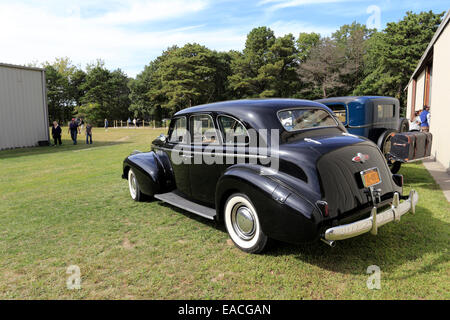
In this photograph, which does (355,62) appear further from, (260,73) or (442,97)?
(442,97)

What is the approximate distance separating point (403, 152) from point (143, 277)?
5386 millimetres

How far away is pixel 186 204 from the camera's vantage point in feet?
14.7

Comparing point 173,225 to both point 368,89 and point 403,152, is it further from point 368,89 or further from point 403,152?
point 368,89

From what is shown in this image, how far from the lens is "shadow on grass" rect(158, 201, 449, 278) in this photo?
127 inches

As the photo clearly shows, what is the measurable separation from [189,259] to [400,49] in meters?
44.5

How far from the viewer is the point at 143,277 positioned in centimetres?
314

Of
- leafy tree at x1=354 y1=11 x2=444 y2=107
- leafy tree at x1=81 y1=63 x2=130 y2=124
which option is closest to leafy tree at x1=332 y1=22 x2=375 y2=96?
leafy tree at x1=354 y1=11 x2=444 y2=107

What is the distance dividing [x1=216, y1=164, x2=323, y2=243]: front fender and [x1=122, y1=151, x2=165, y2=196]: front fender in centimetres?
199

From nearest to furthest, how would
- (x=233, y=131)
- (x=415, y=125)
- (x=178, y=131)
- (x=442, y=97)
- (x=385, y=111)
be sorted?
(x=233, y=131)
(x=178, y=131)
(x=385, y=111)
(x=442, y=97)
(x=415, y=125)

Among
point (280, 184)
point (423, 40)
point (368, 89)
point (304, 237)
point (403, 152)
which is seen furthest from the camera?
point (368, 89)

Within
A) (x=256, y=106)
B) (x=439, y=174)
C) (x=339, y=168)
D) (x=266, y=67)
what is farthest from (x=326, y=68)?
(x=339, y=168)

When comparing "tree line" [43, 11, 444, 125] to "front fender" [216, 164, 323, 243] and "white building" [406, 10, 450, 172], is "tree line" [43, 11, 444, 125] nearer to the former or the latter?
"white building" [406, 10, 450, 172]

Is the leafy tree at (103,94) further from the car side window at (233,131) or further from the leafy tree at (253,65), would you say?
the car side window at (233,131)
